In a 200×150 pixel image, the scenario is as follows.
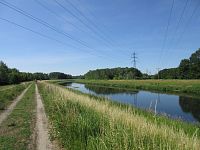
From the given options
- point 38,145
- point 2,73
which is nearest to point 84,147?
point 38,145

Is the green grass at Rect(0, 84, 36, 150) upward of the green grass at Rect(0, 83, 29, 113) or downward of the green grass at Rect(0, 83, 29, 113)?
downward

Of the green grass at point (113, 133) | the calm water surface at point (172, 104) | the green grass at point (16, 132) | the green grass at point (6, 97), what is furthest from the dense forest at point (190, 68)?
the green grass at point (113, 133)

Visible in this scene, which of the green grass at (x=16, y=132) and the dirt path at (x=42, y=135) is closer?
the dirt path at (x=42, y=135)

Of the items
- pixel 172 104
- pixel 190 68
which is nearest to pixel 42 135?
pixel 172 104

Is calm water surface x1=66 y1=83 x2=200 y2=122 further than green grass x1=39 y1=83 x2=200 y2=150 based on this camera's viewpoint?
Yes

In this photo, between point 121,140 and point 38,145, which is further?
point 38,145

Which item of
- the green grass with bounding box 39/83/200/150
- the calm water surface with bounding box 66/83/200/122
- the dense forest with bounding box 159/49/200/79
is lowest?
the calm water surface with bounding box 66/83/200/122

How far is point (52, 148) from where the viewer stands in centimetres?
1046

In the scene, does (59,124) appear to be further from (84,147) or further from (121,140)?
(121,140)

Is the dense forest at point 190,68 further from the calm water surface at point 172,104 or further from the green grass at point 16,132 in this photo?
the green grass at point 16,132

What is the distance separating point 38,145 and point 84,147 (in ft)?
8.48

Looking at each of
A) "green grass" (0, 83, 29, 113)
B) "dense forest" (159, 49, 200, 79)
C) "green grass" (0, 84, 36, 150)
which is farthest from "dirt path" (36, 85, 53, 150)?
"dense forest" (159, 49, 200, 79)

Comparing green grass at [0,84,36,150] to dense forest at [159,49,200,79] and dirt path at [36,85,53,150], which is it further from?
dense forest at [159,49,200,79]

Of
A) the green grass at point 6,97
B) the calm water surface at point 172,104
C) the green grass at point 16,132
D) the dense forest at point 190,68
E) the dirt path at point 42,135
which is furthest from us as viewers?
the dense forest at point 190,68
